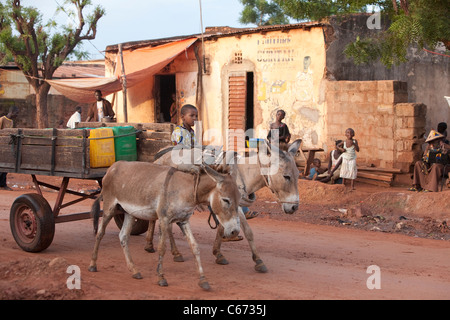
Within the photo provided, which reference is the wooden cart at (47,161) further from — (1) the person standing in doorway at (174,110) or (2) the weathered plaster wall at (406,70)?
(1) the person standing in doorway at (174,110)

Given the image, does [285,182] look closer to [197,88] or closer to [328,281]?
[328,281]

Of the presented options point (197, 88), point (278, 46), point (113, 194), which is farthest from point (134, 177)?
point (197, 88)

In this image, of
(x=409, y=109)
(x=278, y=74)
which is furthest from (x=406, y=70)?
(x=278, y=74)

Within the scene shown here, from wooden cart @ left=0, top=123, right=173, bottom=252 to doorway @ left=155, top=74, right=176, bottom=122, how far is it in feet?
37.5

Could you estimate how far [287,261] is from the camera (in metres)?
6.93

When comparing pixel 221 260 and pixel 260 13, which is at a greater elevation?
pixel 260 13

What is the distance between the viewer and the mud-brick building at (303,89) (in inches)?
514

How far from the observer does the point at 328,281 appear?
5.91 metres

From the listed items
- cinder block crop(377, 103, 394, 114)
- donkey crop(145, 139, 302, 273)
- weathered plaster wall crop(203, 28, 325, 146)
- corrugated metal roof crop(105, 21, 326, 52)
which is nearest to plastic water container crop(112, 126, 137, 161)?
donkey crop(145, 139, 302, 273)

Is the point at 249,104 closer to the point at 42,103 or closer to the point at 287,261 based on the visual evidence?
the point at 42,103

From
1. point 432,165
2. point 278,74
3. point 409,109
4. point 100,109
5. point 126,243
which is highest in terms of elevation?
point 278,74

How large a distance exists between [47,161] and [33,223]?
0.83 metres

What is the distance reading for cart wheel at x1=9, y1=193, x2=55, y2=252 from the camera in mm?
7059
